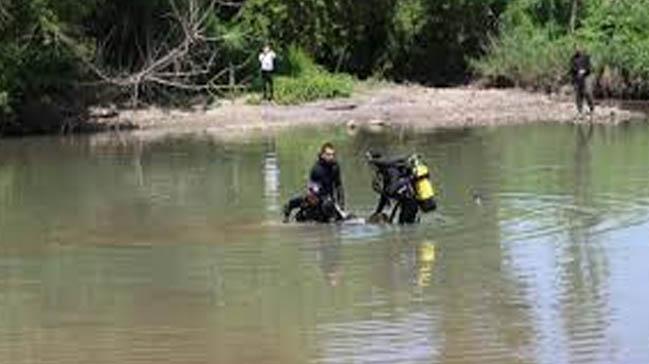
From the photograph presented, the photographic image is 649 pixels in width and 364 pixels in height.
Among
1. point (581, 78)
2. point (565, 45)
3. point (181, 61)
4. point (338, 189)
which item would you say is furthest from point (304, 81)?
point (338, 189)

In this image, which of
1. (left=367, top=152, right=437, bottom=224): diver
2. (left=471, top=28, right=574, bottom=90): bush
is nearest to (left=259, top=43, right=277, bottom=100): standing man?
(left=471, top=28, right=574, bottom=90): bush

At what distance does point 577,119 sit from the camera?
3844 centimetres

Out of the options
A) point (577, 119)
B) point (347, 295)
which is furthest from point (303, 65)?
point (347, 295)

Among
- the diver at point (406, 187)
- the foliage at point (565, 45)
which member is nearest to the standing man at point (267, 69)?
the foliage at point (565, 45)

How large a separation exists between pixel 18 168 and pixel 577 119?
608 inches

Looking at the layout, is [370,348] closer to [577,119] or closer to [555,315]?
[555,315]

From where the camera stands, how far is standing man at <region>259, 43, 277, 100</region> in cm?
4250

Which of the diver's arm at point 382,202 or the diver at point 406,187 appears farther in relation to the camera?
the diver's arm at point 382,202

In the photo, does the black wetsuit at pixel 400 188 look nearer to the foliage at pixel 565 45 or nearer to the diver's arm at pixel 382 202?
the diver's arm at pixel 382 202

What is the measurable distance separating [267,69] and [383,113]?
379cm

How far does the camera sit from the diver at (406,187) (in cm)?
1933

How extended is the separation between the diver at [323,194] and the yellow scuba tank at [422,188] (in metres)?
1.04

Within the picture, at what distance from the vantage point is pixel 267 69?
1674 inches

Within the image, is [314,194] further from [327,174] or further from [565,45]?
[565,45]
